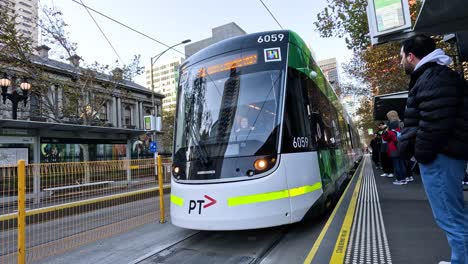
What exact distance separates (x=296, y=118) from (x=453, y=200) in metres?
2.33

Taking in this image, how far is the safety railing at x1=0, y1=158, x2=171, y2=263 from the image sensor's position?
13.9ft

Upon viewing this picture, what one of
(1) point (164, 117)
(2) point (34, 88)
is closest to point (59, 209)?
(2) point (34, 88)

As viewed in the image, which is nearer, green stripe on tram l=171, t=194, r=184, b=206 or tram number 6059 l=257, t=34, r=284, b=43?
green stripe on tram l=171, t=194, r=184, b=206

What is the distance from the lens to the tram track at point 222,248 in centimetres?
375

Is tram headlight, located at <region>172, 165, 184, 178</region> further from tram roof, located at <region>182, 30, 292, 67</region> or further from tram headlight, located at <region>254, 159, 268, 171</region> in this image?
tram roof, located at <region>182, 30, 292, 67</region>

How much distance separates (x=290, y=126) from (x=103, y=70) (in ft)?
63.9

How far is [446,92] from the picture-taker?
220 cm

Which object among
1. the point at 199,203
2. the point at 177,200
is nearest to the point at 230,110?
the point at 199,203

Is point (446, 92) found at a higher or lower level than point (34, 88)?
lower

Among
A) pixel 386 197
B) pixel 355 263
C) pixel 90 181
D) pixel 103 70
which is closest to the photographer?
pixel 355 263

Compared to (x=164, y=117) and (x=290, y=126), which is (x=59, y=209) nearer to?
(x=290, y=126)

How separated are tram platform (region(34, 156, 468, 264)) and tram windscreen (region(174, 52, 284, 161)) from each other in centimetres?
127

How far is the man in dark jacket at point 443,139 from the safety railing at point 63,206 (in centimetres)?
435

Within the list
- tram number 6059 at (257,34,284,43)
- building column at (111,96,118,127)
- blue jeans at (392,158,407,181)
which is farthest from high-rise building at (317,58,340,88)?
building column at (111,96,118,127)
